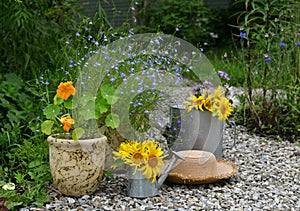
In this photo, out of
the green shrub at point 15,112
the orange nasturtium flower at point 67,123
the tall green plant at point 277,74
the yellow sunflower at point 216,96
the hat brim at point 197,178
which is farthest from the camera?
the tall green plant at point 277,74

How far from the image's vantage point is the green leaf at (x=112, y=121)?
8.63 feet

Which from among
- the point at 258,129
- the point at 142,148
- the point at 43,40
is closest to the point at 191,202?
the point at 142,148

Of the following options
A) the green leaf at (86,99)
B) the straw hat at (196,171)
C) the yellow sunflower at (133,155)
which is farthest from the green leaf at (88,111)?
the straw hat at (196,171)

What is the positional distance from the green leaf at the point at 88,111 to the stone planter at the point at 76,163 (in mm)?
124

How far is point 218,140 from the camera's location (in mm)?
3186

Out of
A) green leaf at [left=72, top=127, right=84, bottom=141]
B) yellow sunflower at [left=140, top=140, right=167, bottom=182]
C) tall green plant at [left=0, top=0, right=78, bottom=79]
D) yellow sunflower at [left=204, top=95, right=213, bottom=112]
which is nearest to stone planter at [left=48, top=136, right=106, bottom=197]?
green leaf at [left=72, top=127, right=84, bottom=141]

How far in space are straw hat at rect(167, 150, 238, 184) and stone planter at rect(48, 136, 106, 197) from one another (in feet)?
1.50

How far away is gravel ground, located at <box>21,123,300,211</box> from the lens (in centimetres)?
256

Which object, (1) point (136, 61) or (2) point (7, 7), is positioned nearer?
(1) point (136, 61)

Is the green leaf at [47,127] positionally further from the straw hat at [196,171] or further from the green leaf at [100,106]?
the straw hat at [196,171]

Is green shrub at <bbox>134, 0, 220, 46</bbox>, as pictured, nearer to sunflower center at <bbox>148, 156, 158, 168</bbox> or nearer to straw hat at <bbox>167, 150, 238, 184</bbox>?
straw hat at <bbox>167, 150, 238, 184</bbox>

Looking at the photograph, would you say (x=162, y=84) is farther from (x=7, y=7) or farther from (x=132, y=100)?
(x=7, y=7)

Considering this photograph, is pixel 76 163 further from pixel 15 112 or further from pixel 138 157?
pixel 15 112

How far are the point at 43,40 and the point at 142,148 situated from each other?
74.5 inches
